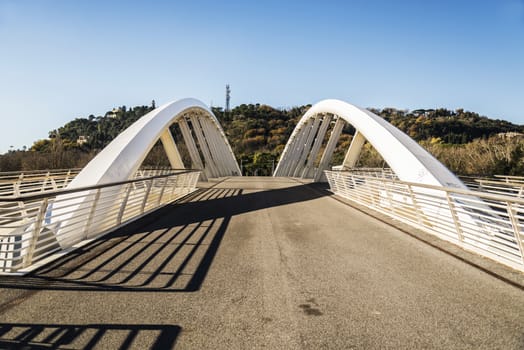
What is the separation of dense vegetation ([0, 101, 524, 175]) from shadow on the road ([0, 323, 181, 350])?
57.0 feet

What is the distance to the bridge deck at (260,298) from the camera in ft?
9.24

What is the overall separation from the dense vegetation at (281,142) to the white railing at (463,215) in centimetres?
956

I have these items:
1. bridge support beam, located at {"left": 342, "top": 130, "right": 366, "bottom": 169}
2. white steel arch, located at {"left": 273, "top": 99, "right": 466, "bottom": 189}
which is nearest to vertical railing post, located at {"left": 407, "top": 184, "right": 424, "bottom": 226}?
white steel arch, located at {"left": 273, "top": 99, "right": 466, "bottom": 189}

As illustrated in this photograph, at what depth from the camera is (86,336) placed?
2.82 metres

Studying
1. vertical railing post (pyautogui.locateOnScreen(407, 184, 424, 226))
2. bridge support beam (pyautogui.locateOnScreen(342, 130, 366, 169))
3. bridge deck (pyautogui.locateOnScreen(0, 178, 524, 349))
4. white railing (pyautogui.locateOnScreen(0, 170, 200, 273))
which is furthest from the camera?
bridge support beam (pyautogui.locateOnScreen(342, 130, 366, 169))

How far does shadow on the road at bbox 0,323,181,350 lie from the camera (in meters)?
2.67

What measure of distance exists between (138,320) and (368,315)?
6.99 feet

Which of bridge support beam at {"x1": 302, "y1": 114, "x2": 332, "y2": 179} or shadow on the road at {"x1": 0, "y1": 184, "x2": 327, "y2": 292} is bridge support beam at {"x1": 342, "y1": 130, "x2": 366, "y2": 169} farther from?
shadow on the road at {"x1": 0, "y1": 184, "x2": 327, "y2": 292}

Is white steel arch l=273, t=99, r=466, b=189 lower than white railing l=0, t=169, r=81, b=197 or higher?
higher

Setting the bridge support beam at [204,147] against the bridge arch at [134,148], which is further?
the bridge support beam at [204,147]

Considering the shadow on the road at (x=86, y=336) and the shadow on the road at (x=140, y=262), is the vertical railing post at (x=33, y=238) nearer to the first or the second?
the shadow on the road at (x=140, y=262)

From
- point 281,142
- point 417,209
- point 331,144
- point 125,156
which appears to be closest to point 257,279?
point 417,209

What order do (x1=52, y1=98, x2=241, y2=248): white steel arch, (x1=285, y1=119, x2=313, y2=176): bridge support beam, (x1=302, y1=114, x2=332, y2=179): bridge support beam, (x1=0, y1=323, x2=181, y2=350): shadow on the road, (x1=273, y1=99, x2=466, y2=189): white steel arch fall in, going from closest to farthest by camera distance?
(x1=0, y1=323, x2=181, y2=350): shadow on the road → (x1=52, y1=98, x2=241, y2=248): white steel arch → (x1=273, y1=99, x2=466, y2=189): white steel arch → (x1=302, y1=114, x2=332, y2=179): bridge support beam → (x1=285, y1=119, x2=313, y2=176): bridge support beam

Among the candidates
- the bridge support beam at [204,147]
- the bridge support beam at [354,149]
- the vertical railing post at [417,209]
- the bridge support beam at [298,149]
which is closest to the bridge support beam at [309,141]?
the bridge support beam at [298,149]
